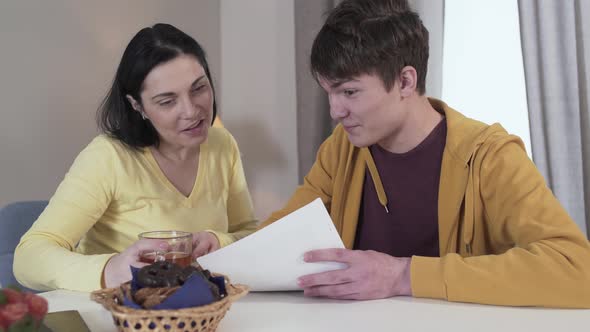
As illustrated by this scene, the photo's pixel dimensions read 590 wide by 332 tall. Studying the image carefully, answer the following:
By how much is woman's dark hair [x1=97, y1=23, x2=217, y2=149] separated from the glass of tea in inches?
24.4

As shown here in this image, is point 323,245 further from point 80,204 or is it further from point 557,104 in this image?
point 557,104

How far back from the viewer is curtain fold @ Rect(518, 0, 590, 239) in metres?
2.20

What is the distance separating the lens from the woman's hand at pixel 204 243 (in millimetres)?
1441

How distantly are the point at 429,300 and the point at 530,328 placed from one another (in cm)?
20

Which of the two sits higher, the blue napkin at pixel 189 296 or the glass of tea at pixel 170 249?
the glass of tea at pixel 170 249

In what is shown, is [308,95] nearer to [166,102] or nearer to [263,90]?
[263,90]

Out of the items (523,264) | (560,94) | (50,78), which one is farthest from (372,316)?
(50,78)

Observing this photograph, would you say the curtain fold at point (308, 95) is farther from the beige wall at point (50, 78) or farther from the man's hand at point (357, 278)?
the man's hand at point (357, 278)

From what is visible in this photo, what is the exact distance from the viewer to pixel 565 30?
2201 millimetres

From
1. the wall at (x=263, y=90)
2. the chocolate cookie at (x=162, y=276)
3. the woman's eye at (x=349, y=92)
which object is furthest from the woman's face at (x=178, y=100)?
the wall at (x=263, y=90)

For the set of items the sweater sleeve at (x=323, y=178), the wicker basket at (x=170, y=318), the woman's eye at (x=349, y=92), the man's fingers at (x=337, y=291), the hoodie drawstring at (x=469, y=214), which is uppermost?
the woman's eye at (x=349, y=92)

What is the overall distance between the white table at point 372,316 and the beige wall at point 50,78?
1.45 m

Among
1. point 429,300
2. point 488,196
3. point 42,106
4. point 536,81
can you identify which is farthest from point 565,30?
point 42,106

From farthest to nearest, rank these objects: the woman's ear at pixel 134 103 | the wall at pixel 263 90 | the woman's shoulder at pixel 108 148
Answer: the wall at pixel 263 90 < the woman's ear at pixel 134 103 < the woman's shoulder at pixel 108 148
